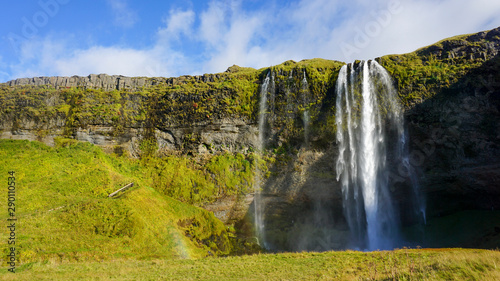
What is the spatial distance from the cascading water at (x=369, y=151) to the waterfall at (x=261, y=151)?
1072cm

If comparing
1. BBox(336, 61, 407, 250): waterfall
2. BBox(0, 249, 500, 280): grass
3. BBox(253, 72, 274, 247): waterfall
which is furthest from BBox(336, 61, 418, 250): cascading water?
BBox(0, 249, 500, 280): grass

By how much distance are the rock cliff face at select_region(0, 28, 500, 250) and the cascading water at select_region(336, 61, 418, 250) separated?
1449 mm

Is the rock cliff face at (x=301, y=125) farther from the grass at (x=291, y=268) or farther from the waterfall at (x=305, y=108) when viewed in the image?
the grass at (x=291, y=268)

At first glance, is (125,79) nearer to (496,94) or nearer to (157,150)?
(157,150)

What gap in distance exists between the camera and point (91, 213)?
25906mm

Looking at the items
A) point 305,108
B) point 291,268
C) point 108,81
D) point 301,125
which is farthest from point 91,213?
point 108,81

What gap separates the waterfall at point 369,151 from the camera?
3684 centimetres

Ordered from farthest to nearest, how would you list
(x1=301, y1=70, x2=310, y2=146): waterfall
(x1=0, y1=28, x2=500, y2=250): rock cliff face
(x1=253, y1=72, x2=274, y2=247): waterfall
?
(x1=301, y1=70, x2=310, y2=146): waterfall
(x1=253, y1=72, x2=274, y2=247): waterfall
(x1=0, y1=28, x2=500, y2=250): rock cliff face

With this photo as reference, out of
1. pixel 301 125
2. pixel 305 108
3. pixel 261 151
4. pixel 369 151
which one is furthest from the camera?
pixel 261 151

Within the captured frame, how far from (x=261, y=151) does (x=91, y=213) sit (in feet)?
76.9

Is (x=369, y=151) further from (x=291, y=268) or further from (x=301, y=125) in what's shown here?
(x=291, y=268)

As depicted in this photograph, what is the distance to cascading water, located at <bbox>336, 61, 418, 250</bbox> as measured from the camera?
36.9 metres

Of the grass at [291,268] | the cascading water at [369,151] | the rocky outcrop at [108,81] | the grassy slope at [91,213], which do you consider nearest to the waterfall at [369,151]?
the cascading water at [369,151]

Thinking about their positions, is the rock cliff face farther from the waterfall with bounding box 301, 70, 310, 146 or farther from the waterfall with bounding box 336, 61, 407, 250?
the waterfall with bounding box 336, 61, 407, 250
